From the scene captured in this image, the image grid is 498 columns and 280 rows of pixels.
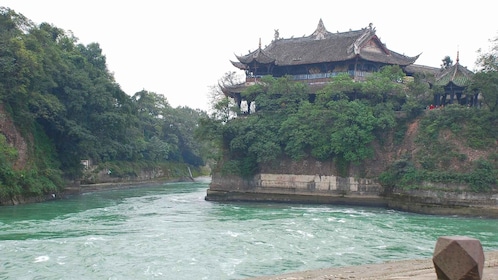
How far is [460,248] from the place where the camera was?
661 centimetres

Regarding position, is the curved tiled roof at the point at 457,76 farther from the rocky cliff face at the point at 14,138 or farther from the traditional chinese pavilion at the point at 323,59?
the rocky cliff face at the point at 14,138

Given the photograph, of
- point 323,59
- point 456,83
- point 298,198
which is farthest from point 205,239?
point 323,59

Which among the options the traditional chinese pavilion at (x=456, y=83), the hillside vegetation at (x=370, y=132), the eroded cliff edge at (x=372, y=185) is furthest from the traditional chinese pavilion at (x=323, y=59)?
the eroded cliff edge at (x=372, y=185)

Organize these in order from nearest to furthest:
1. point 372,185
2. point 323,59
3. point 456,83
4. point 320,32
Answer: point 372,185 < point 456,83 < point 323,59 < point 320,32

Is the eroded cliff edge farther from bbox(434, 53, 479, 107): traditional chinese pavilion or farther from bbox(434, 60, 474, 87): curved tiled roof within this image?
bbox(434, 60, 474, 87): curved tiled roof

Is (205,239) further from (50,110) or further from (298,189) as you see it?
(50,110)

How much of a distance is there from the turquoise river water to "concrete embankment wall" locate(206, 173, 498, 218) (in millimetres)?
1406

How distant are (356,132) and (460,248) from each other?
27011mm

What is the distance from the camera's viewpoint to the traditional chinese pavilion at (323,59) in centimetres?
4022

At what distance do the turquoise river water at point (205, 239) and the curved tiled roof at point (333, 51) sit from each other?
50.1 ft

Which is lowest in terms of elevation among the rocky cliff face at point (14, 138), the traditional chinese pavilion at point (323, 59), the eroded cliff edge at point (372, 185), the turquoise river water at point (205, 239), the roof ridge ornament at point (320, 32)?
the turquoise river water at point (205, 239)

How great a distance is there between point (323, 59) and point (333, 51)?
1.35m

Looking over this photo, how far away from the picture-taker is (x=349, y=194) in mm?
33000

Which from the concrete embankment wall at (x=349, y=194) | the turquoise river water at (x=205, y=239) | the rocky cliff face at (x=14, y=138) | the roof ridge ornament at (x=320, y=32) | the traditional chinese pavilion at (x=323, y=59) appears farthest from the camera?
the roof ridge ornament at (x=320, y=32)
